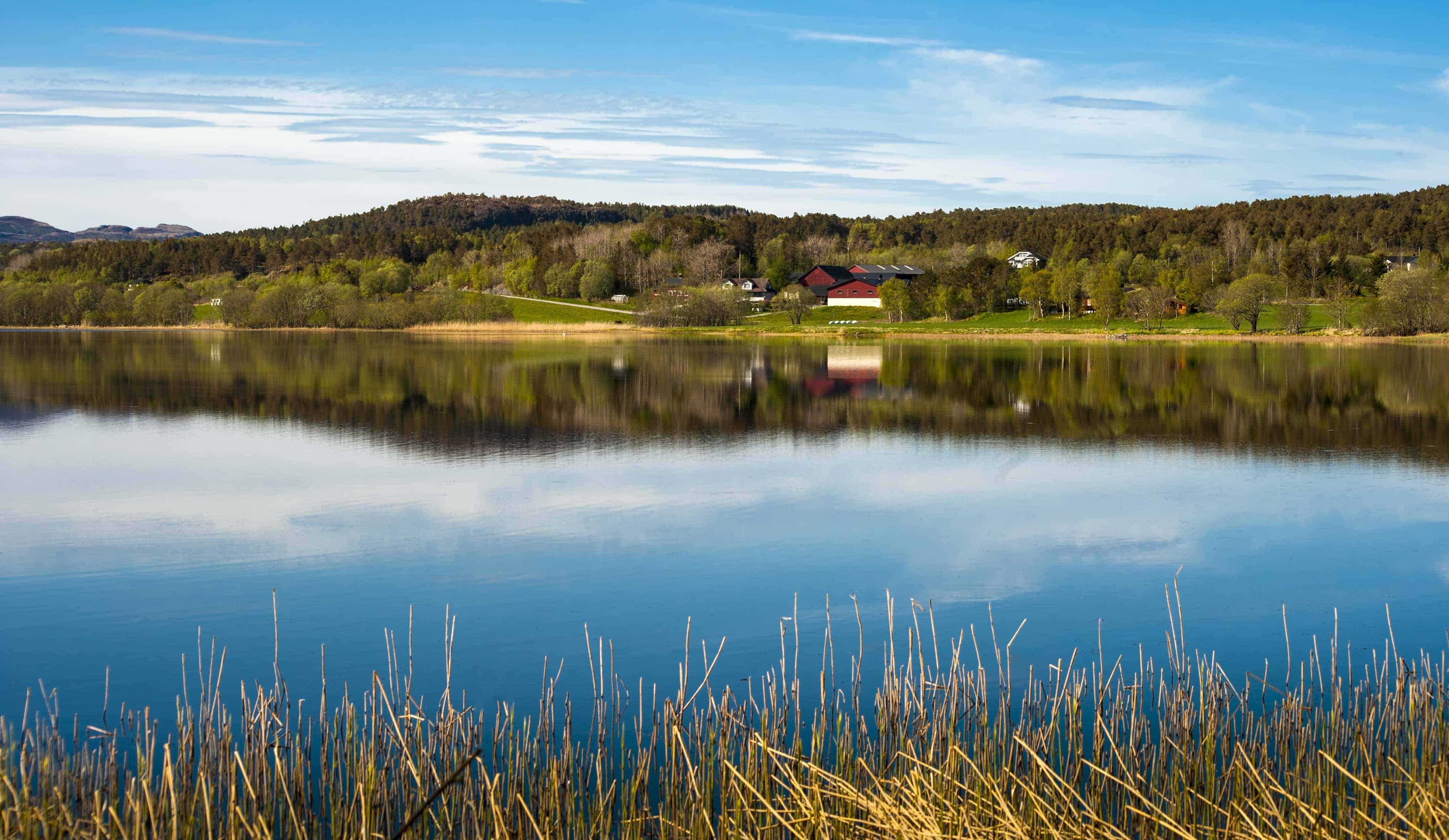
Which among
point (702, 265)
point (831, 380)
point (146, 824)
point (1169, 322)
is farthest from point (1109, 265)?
point (146, 824)

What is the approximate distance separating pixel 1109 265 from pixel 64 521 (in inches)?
4476

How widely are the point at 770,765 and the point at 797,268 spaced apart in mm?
172793

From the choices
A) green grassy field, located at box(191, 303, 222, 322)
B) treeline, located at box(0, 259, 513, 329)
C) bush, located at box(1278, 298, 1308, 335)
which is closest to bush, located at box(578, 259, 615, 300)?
treeline, located at box(0, 259, 513, 329)

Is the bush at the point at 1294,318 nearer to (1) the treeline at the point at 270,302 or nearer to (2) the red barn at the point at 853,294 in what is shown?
(2) the red barn at the point at 853,294

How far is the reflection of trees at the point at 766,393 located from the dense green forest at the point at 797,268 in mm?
41229

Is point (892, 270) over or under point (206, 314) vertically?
over

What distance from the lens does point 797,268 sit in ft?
586

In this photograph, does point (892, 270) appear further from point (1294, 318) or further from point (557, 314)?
point (1294, 318)

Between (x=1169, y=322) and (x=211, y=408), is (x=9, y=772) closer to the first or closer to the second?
(x=211, y=408)

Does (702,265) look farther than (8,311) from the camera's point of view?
Yes

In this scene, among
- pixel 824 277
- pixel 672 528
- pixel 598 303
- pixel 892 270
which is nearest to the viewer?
pixel 672 528

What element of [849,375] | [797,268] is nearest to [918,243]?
[797,268]

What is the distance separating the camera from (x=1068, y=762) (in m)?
8.36

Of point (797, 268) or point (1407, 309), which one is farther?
point (797, 268)
